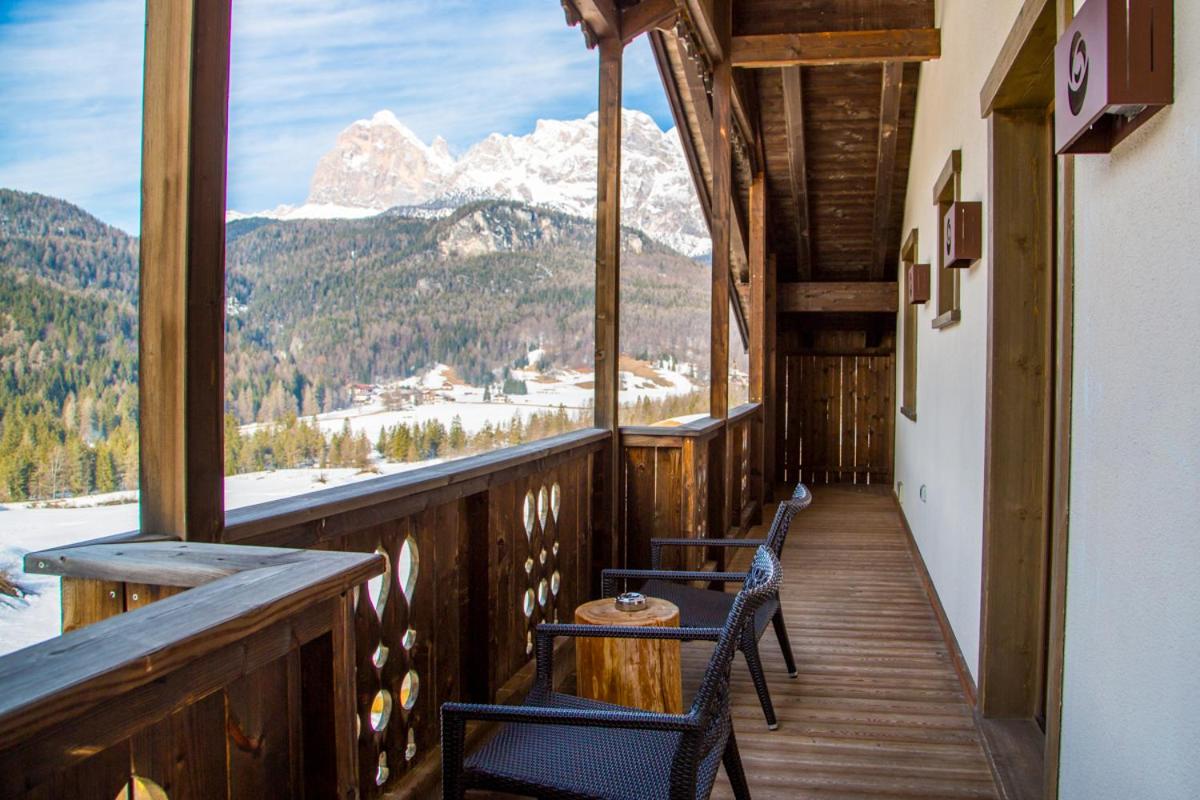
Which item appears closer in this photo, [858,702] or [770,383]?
[858,702]

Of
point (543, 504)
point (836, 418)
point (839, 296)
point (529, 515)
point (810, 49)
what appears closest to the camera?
point (529, 515)

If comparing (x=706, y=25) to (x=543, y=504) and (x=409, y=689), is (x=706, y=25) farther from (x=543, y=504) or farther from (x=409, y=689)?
(x=409, y=689)

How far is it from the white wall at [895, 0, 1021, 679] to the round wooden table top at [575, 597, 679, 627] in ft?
3.84

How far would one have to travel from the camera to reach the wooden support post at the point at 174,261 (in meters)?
1.40

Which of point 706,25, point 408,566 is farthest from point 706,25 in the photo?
point 408,566

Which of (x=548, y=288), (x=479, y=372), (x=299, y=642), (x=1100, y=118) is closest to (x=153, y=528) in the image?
(x=299, y=642)

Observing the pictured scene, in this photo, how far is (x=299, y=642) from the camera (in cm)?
122

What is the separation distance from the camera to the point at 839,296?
948 cm

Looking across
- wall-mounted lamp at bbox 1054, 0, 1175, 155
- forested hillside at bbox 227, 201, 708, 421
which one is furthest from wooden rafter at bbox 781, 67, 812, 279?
wall-mounted lamp at bbox 1054, 0, 1175, 155

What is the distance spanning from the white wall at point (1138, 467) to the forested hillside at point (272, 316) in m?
1.50

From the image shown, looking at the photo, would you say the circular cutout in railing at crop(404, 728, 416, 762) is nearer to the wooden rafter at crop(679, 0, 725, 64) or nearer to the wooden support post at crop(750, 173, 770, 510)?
the wooden rafter at crop(679, 0, 725, 64)

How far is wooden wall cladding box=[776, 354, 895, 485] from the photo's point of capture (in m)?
10.3

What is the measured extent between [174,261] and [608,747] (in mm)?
1290

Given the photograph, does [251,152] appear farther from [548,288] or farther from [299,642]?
[548,288]
